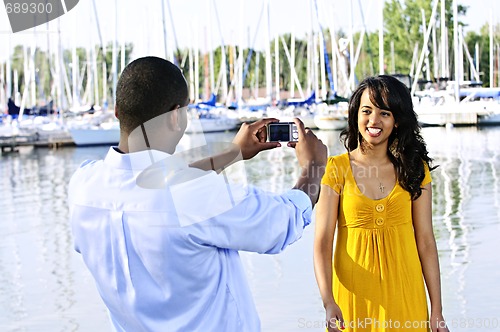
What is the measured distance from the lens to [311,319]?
24.2 feet

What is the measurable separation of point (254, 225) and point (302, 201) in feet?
0.55

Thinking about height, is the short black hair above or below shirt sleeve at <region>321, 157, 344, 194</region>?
above

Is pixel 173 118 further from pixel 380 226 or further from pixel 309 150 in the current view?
pixel 380 226

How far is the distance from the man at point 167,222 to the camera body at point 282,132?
0.29 m

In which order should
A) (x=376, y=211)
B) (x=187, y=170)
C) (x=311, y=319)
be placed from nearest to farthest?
1. (x=187, y=170)
2. (x=376, y=211)
3. (x=311, y=319)

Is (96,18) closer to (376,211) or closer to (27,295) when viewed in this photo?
(27,295)

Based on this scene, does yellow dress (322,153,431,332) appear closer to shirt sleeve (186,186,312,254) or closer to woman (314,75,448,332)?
woman (314,75,448,332)

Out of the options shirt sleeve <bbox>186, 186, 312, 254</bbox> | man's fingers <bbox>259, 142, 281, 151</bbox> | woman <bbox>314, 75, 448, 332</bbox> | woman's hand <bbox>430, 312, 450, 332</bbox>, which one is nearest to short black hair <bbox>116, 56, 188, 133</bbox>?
shirt sleeve <bbox>186, 186, 312, 254</bbox>

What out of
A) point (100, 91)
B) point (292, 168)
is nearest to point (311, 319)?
point (292, 168)

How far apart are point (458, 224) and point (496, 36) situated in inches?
2435

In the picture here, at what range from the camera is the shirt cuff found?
2.46 meters

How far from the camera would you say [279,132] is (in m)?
2.85

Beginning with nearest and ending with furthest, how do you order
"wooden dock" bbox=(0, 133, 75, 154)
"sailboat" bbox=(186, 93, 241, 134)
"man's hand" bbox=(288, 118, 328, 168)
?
"man's hand" bbox=(288, 118, 328, 168)
"wooden dock" bbox=(0, 133, 75, 154)
"sailboat" bbox=(186, 93, 241, 134)

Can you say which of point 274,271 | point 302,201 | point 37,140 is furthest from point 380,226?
point 37,140
